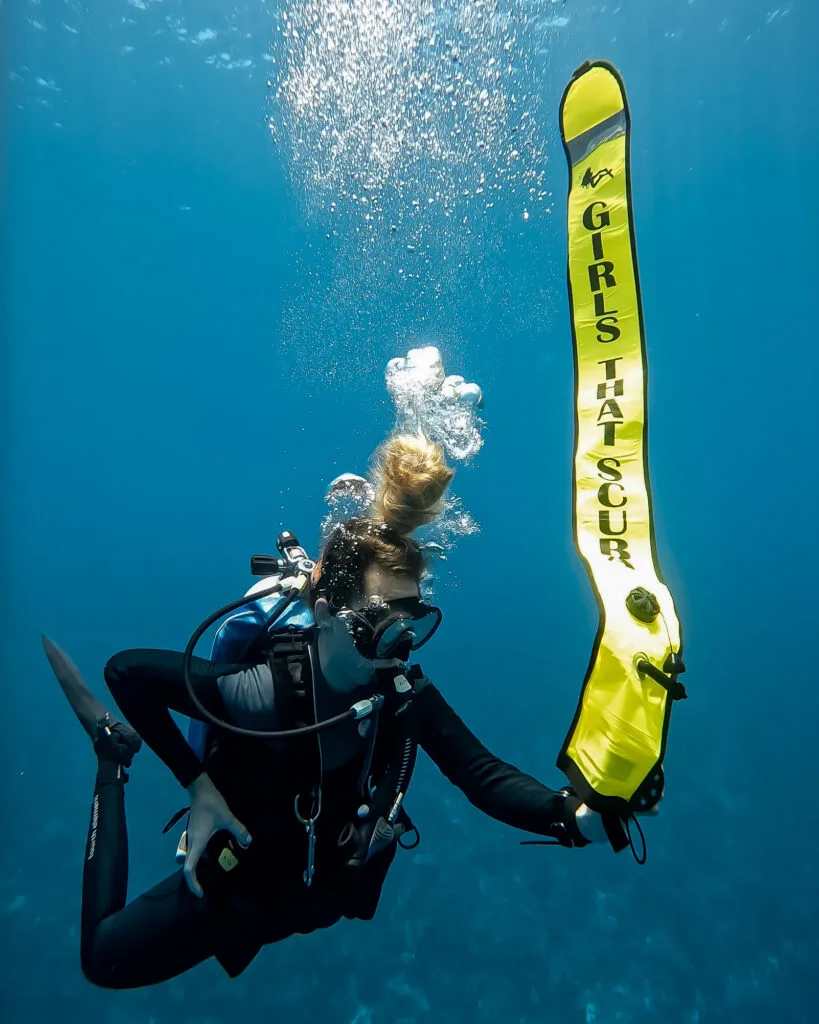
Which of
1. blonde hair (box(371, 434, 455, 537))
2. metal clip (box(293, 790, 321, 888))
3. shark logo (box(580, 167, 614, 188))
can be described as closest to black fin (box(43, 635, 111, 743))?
metal clip (box(293, 790, 321, 888))

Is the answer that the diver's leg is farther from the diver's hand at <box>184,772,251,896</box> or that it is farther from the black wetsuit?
the diver's hand at <box>184,772,251,896</box>

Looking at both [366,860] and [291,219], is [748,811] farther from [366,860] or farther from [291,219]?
[291,219]

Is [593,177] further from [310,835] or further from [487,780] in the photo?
[310,835]

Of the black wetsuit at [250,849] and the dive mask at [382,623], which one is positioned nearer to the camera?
the dive mask at [382,623]

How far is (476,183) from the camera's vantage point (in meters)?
12.0

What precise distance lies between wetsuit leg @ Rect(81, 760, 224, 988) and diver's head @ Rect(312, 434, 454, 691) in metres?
1.75

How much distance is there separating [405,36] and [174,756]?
38.7 feet

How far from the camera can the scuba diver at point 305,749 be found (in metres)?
2.62

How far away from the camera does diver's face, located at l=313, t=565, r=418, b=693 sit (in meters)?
2.57

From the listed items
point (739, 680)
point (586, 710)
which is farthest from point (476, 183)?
point (739, 680)

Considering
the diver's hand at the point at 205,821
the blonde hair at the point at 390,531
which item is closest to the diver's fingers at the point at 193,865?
the diver's hand at the point at 205,821

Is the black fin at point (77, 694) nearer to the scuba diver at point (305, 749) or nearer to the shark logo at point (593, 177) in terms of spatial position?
the scuba diver at point (305, 749)

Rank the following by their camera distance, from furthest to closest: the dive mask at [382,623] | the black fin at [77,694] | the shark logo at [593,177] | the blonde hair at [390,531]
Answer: the black fin at [77,694] < the shark logo at [593,177] < the blonde hair at [390,531] < the dive mask at [382,623]

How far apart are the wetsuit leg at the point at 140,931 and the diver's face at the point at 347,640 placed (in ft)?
5.38
